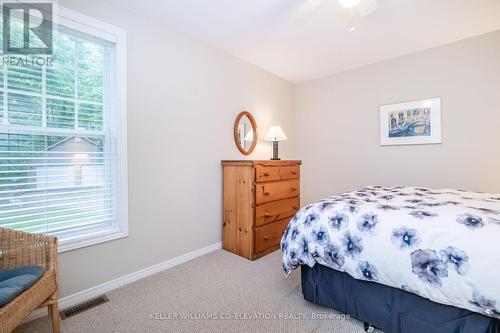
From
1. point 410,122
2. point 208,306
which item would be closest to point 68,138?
point 208,306

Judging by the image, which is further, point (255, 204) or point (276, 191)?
point (276, 191)

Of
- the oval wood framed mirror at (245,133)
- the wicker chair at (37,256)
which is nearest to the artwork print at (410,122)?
the oval wood framed mirror at (245,133)

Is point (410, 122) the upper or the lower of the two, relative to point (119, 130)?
upper

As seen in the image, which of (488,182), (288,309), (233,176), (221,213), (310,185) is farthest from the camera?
(310,185)

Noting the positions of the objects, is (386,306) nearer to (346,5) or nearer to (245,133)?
(346,5)

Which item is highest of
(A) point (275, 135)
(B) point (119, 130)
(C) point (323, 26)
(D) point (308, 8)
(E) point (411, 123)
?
(C) point (323, 26)

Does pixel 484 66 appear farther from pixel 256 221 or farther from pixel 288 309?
pixel 288 309

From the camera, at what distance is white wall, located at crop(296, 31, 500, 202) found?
2564mm

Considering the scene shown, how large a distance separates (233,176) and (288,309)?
4.84 ft

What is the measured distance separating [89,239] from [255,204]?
59.8 inches

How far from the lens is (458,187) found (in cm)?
271

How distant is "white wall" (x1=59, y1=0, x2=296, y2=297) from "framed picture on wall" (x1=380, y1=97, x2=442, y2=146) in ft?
6.47

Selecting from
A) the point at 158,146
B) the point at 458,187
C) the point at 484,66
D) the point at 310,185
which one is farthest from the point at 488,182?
the point at 158,146

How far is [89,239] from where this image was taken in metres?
1.86
